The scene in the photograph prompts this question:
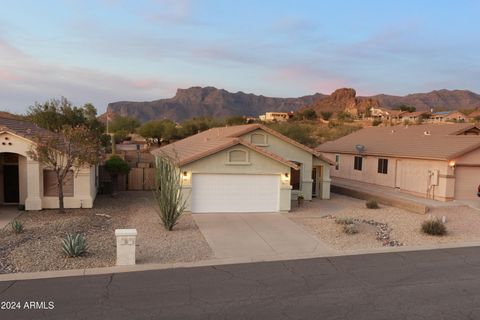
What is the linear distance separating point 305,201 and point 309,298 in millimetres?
15518

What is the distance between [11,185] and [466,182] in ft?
80.4

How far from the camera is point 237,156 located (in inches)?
766

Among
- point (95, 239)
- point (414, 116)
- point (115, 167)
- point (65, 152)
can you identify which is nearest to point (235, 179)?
point (65, 152)

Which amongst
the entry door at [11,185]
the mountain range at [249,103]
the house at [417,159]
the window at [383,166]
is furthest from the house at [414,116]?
the entry door at [11,185]

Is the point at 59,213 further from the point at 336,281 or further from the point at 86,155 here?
the point at 336,281

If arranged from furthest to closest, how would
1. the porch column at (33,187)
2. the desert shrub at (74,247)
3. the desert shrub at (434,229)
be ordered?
the porch column at (33,187) < the desert shrub at (434,229) < the desert shrub at (74,247)

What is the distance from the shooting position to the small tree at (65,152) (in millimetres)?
17094

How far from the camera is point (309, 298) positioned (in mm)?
8414

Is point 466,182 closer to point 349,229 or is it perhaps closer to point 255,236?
point 349,229

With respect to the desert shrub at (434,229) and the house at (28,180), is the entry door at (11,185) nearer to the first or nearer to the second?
the house at (28,180)

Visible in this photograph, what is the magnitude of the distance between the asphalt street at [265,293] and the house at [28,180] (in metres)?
10.3

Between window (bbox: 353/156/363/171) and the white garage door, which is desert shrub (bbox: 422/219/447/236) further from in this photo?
window (bbox: 353/156/363/171)

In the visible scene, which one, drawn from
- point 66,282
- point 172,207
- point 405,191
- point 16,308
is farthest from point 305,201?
point 16,308

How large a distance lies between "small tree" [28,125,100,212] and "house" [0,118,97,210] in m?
0.70
